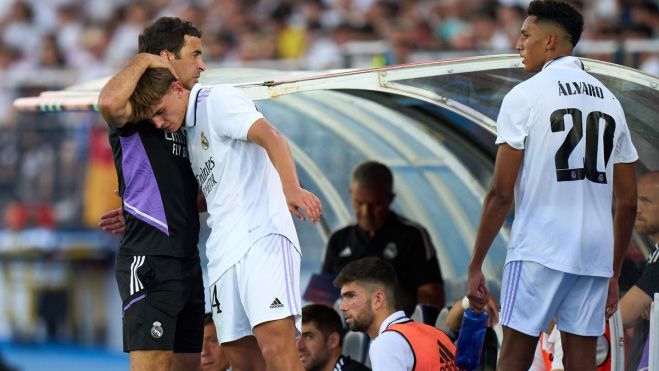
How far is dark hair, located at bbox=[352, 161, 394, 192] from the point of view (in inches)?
341

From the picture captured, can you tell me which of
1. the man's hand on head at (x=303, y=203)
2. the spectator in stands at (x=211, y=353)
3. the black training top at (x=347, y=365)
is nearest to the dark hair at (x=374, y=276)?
the black training top at (x=347, y=365)

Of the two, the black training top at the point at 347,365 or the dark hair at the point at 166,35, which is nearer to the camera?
the dark hair at the point at 166,35

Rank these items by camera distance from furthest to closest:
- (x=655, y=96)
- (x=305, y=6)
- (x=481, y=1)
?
(x=305, y=6)
(x=481, y=1)
(x=655, y=96)

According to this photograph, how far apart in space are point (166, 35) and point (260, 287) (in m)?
1.36

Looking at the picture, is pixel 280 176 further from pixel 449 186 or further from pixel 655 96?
pixel 449 186

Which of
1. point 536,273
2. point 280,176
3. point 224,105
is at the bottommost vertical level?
point 536,273

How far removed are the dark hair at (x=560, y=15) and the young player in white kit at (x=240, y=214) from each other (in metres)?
1.35

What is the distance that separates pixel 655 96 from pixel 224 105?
2.24 meters

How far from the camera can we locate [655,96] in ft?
21.6

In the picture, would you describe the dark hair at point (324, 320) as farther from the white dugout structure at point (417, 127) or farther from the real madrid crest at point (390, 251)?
the white dugout structure at point (417, 127)

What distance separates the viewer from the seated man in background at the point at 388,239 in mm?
8664

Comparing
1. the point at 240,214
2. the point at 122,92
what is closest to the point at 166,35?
the point at 122,92

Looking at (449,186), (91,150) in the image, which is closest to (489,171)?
(449,186)

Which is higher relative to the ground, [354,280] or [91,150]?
[91,150]
